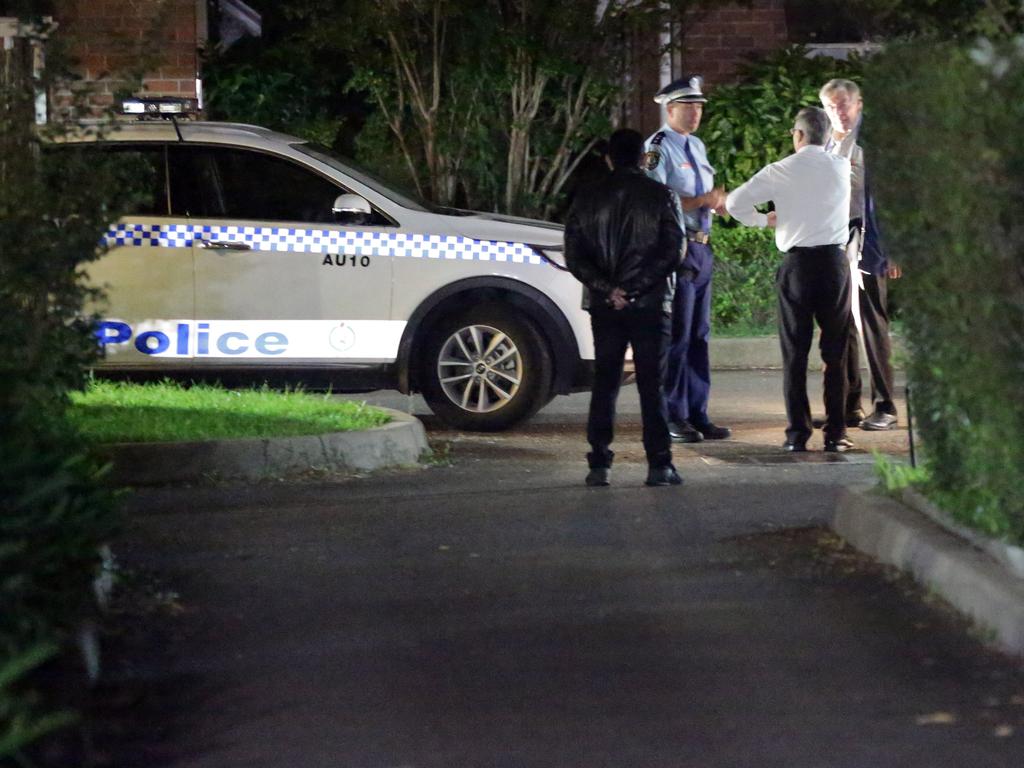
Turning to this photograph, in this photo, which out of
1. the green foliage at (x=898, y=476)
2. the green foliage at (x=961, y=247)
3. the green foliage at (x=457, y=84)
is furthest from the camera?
the green foliage at (x=457, y=84)

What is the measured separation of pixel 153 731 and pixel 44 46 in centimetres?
327

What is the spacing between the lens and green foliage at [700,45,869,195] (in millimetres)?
15539

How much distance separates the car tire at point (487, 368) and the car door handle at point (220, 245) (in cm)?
117

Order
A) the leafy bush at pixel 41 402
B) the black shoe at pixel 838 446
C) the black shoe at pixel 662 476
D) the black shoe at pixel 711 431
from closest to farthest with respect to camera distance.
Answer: the leafy bush at pixel 41 402, the black shoe at pixel 662 476, the black shoe at pixel 838 446, the black shoe at pixel 711 431

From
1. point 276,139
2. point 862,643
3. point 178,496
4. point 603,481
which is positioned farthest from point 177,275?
point 862,643

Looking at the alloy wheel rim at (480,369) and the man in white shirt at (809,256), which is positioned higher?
the man in white shirt at (809,256)

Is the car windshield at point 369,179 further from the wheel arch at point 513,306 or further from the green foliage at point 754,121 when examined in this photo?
the green foliage at point 754,121

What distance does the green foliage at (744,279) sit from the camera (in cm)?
1540

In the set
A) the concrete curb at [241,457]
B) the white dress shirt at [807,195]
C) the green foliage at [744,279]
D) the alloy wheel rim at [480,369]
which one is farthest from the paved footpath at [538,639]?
the green foliage at [744,279]

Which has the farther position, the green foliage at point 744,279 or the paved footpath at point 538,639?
the green foliage at point 744,279

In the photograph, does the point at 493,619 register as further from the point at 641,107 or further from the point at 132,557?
the point at 641,107

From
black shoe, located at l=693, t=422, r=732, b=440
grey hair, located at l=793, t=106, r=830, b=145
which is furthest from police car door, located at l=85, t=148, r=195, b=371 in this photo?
grey hair, located at l=793, t=106, r=830, b=145

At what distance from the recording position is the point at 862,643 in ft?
18.4

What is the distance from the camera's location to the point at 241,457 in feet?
28.7
